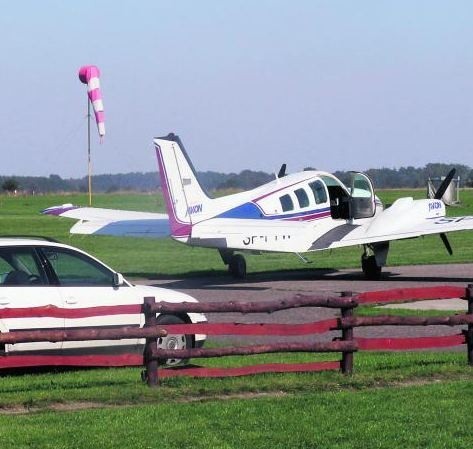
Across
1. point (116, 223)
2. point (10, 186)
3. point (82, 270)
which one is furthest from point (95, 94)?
point (10, 186)

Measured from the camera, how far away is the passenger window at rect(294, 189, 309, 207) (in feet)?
93.9

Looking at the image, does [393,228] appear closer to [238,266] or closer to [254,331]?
[238,266]

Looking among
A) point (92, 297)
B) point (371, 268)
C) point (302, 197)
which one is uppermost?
point (302, 197)

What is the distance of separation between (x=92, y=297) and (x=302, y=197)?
48.5ft

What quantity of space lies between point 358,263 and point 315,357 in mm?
19885

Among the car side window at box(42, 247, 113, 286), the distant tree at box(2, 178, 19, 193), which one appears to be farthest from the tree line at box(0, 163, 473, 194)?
the car side window at box(42, 247, 113, 286)

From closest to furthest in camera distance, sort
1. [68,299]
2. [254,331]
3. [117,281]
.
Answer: [254,331] < [68,299] < [117,281]

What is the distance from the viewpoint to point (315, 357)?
15836 mm

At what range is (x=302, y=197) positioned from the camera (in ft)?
94.1

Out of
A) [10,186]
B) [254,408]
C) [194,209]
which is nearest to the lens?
[254,408]

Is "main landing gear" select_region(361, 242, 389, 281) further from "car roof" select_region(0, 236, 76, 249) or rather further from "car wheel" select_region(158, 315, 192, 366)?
"car roof" select_region(0, 236, 76, 249)

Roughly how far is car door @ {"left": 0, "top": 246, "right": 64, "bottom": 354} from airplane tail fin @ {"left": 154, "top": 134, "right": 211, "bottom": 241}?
43.2 feet

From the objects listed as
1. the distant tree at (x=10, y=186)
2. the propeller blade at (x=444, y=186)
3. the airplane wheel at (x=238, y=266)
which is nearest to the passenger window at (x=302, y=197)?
the airplane wheel at (x=238, y=266)

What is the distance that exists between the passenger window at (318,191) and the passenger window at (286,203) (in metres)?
0.76
